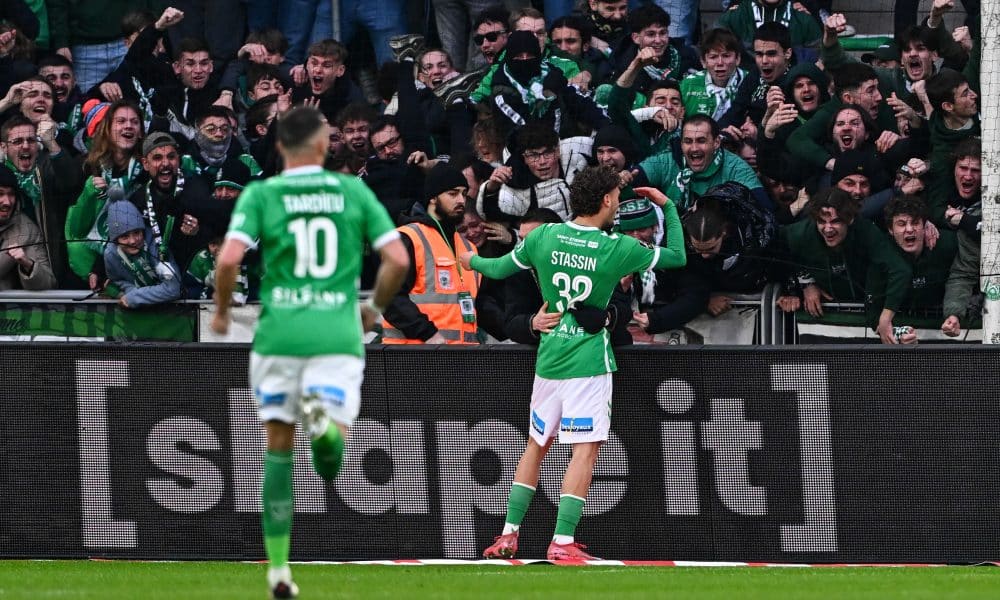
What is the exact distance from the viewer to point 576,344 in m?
9.08

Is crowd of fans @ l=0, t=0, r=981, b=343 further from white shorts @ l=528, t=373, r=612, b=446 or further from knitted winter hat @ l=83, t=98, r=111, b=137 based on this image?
white shorts @ l=528, t=373, r=612, b=446

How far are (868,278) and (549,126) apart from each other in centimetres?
254

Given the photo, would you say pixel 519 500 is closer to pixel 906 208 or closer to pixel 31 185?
pixel 906 208

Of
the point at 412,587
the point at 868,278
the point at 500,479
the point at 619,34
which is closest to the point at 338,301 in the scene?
the point at 412,587

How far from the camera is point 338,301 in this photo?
6785 mm

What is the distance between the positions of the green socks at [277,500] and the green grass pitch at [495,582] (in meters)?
0.56

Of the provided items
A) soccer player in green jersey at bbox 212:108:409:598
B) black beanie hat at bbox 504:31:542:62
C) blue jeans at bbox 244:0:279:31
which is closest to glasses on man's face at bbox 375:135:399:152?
black beanie hat at bbox 504:31:542:62

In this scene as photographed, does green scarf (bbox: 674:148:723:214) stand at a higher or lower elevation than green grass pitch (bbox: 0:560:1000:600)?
higher

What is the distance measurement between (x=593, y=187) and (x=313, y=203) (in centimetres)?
270

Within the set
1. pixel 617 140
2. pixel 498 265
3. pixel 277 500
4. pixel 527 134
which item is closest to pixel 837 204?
pixel 617 140

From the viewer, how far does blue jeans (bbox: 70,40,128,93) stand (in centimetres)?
1419

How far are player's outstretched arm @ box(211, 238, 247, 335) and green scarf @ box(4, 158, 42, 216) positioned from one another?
20.0 feet

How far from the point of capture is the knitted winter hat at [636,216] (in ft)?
36.0

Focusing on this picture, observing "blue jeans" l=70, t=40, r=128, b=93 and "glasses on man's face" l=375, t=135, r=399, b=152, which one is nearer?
"glasses on man's face" l=375, t=135, r=399, b=152
